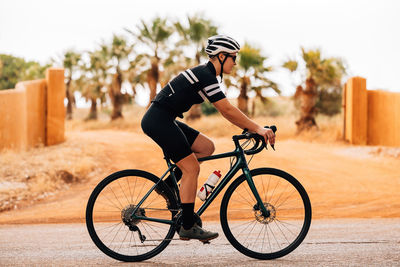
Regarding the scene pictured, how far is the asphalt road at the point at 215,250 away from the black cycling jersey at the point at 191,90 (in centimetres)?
153

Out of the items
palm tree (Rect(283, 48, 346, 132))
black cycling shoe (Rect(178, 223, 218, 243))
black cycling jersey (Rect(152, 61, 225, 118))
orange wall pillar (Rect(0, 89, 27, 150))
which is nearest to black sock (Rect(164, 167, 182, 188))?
black cycling shoe (Rect(178, 223, 218, 243))

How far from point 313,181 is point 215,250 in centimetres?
858

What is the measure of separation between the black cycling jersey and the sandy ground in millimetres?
5354

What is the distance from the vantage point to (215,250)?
19.4 ft

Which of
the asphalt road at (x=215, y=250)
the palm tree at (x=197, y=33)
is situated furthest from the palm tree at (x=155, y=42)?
the asphalt road at (x=215, y=250)

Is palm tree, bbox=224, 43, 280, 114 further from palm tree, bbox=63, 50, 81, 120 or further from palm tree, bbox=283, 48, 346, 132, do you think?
palm tree, bbox=63, 50, 81, 120

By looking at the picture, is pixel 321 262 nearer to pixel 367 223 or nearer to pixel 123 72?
pixel 367 223

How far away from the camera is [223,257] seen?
546cm

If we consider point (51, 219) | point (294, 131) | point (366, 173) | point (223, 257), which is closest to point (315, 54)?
point (294, 131)

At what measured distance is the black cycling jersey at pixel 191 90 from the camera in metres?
4.94

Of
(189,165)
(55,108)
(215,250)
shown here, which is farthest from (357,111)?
(189,165)

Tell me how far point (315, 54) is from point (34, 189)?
817 inches

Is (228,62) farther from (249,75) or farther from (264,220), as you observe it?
(249,75)

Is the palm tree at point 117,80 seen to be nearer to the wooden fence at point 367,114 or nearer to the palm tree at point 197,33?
the palm tree at point 197,33
